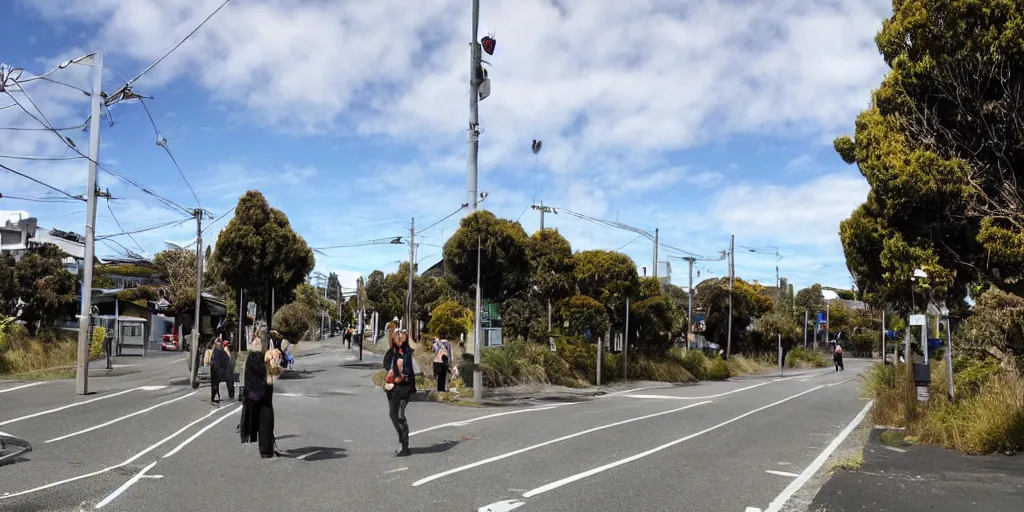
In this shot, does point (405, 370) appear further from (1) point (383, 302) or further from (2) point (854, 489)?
(1) point (383, 302)

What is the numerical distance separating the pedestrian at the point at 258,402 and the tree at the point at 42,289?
2254 cm

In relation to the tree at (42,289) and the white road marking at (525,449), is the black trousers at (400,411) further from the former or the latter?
the tree at (42,289)

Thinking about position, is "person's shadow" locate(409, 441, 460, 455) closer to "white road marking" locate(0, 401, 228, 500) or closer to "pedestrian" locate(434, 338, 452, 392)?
"white road marking" locate(0, 401, 228, 500)

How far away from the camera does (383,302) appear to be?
67812 millimetres

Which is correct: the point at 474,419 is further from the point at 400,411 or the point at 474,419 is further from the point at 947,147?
the point at 947,147

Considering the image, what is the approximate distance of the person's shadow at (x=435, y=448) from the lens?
36.8 ft

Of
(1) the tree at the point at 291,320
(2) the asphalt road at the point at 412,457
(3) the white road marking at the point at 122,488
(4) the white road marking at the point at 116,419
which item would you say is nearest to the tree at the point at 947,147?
(2) the asphalt road at the point at 412,457

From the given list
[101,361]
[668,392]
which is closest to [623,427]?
[668,392]

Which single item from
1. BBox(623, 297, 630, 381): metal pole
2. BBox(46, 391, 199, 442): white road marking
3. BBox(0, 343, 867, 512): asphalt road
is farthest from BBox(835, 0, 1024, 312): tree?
BBox(623, 297, 630, 381): metal pole

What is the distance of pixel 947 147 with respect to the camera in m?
13.1

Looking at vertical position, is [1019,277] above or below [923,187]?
below

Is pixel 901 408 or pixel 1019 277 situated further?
pixel 901 408

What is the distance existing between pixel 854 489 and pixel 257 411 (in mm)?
7389

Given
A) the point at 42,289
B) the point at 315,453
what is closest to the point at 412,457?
the point at 315,453
